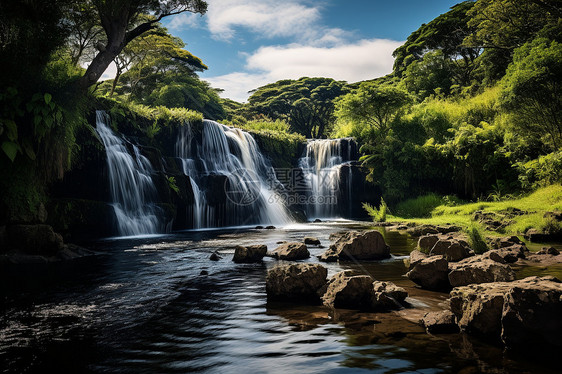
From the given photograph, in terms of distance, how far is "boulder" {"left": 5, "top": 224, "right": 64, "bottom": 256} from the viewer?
9406 millimetres

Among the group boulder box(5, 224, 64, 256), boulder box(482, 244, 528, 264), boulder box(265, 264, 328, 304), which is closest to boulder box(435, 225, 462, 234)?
boulder box(482, 244, 528, 264)

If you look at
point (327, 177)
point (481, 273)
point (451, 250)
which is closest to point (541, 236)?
point (451, 250)

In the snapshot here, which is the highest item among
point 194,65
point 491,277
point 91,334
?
point 194,65

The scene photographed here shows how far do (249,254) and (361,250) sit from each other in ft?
9.75

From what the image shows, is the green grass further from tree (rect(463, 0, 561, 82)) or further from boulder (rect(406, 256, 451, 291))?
tree (rect(463, 0, 561, 82))

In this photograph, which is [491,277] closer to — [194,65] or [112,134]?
[112,134]

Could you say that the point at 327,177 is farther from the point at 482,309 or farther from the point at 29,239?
the point at 482,309

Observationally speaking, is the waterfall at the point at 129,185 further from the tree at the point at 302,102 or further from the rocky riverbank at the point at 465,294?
the tree at the point at 302,102

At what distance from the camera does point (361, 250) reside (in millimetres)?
8805

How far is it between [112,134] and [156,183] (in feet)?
11.1

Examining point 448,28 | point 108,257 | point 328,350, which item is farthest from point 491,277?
point 448,28

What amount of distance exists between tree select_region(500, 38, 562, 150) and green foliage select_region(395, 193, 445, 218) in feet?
21.3

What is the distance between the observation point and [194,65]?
4525cm

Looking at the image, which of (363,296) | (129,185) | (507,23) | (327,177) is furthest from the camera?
(327,177)
